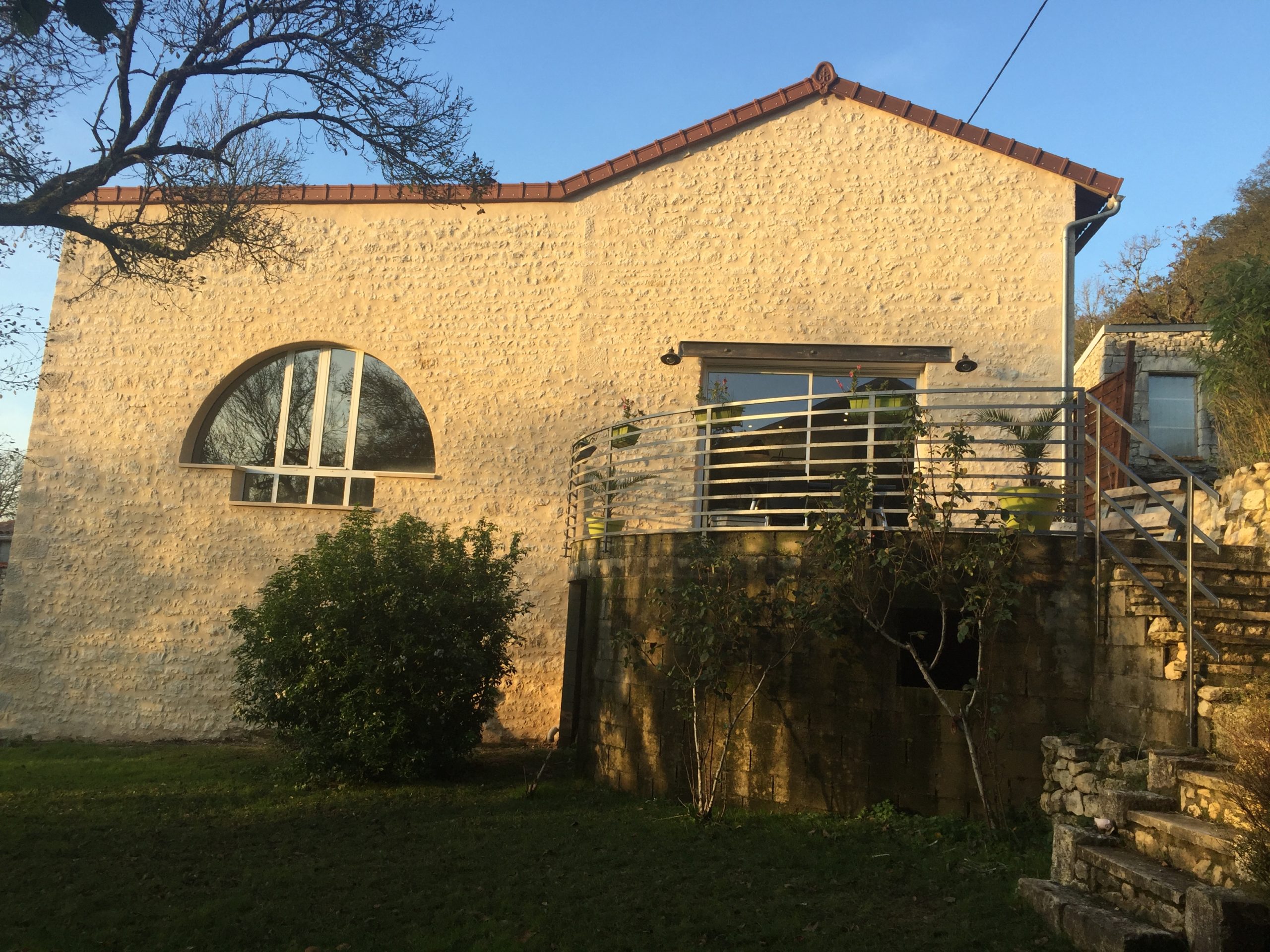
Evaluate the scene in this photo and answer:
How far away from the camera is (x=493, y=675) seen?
8.59 metres

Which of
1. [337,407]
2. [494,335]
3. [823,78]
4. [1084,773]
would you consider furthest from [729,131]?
[1084,773]

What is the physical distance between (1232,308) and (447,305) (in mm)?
7661

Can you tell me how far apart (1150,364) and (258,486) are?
1124cm

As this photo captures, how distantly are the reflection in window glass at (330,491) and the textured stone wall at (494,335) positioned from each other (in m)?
0.32

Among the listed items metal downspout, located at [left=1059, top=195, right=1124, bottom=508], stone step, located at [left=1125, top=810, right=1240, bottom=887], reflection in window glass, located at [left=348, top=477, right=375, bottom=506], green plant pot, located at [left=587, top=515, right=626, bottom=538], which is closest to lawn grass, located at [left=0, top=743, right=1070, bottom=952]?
stone step, located at [left=1125, top=810, right=1240, bottom=887]

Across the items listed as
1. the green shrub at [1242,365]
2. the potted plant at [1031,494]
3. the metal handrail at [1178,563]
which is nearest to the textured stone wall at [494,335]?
the green shrub at [1242,365]

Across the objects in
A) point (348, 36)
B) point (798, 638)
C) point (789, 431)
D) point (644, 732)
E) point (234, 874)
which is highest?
point (348, 36)

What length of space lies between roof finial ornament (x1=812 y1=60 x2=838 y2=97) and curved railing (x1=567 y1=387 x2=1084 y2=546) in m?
3.41

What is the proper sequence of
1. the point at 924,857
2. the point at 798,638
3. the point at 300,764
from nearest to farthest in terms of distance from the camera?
the point at 924,857 → the point at 798,638 → the point at 300,764

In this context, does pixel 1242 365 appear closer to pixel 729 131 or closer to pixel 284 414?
pixel 729 131

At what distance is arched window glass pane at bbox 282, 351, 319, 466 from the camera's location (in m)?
11.5

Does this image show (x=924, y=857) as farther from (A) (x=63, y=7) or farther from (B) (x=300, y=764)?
(A) (x=63, y=7)

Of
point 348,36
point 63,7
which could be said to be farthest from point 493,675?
point 63,7

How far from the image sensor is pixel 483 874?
19.2 ft
